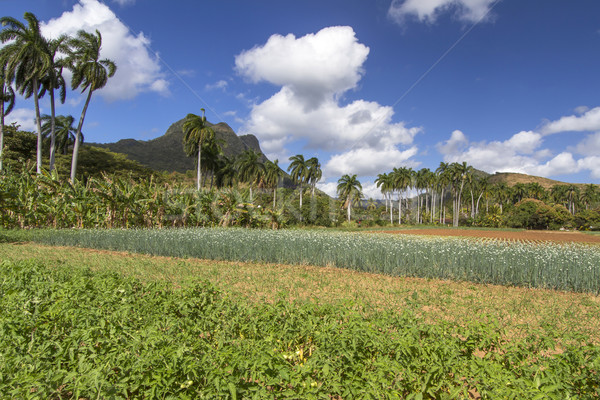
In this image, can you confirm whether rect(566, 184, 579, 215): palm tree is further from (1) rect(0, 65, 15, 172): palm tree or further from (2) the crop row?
(1) rect(0, 65, 15, 172): palm tree

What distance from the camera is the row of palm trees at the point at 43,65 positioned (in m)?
26.0

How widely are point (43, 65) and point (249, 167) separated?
32231 millimetres

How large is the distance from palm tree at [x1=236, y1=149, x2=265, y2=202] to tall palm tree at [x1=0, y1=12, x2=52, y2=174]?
31081mm

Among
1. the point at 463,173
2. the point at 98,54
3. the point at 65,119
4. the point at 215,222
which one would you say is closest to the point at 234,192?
the point at 215,222

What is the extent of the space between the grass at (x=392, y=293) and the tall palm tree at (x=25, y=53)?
74.7 feet

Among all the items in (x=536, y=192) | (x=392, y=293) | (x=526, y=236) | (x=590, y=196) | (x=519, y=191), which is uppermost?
(x=519, y=191)

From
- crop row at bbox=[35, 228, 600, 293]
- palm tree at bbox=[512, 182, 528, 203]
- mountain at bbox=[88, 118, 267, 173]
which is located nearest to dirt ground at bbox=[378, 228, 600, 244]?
crop row at bbox=[35, 228, 600, 293]

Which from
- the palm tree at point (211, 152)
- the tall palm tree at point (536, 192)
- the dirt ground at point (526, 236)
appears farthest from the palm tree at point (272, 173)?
the tall palm tree at point (536, 192)

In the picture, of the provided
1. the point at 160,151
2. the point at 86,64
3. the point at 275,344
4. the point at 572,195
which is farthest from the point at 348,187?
the point at 160,151

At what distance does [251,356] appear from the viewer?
8.84 feet

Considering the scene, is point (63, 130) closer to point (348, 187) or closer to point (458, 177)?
point (348, 187)

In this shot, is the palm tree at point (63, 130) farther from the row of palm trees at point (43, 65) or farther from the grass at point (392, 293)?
the grass at point (392, 293)

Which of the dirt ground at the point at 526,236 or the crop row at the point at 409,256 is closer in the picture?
the crop row at the point at 409,256

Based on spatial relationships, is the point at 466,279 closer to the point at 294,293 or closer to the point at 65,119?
the point at 294,293
